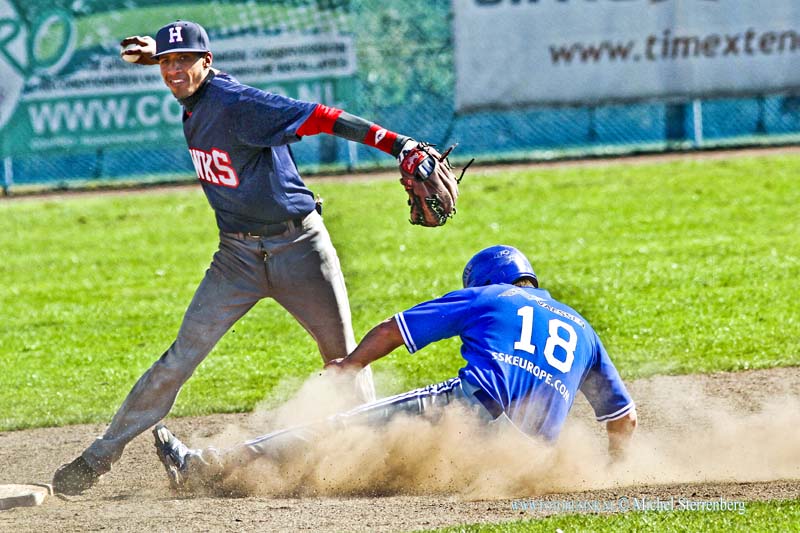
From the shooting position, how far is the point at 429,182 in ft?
19.2

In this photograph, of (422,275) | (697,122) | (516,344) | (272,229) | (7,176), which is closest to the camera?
(516,344)

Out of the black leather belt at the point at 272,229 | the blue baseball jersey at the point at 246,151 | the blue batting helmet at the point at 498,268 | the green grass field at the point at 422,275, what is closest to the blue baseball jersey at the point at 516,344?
the blue batting helmet at the point at 498,268

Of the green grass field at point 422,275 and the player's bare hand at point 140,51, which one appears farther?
the green grass field at point 422,275

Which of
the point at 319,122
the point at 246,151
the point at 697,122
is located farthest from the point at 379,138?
the point at 697,122

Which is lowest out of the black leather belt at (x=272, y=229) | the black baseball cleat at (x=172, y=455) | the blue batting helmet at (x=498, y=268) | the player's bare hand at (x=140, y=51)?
the black baseball cleat at (x=172, y=455)

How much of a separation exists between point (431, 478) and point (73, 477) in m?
1.90

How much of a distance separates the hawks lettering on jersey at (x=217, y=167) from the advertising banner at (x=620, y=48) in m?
11.9

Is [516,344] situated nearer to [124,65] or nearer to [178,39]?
[178,39]

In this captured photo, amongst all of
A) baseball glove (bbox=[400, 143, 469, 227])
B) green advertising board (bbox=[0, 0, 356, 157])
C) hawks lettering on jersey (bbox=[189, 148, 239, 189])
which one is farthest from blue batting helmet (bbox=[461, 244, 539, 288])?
green advertising board (bbox=[0, 0, 356, 157])

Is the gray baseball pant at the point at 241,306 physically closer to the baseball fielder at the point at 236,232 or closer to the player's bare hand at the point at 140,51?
the baseball fielder at the point at 236,232

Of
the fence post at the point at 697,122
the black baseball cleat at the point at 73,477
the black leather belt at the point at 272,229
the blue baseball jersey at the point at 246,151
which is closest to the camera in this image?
the blue baseball jersey at the point at 246,151

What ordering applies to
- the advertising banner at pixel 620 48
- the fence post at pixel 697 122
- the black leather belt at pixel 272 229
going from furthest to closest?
1. the fence post at pixel 697 122
2. the advertising banner at pixel 620 48
3. the black leather belt at pixel 272 229

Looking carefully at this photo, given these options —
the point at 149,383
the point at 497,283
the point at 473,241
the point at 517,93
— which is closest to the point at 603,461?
the point at 497,283

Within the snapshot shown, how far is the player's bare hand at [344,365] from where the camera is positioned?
5859 mm
